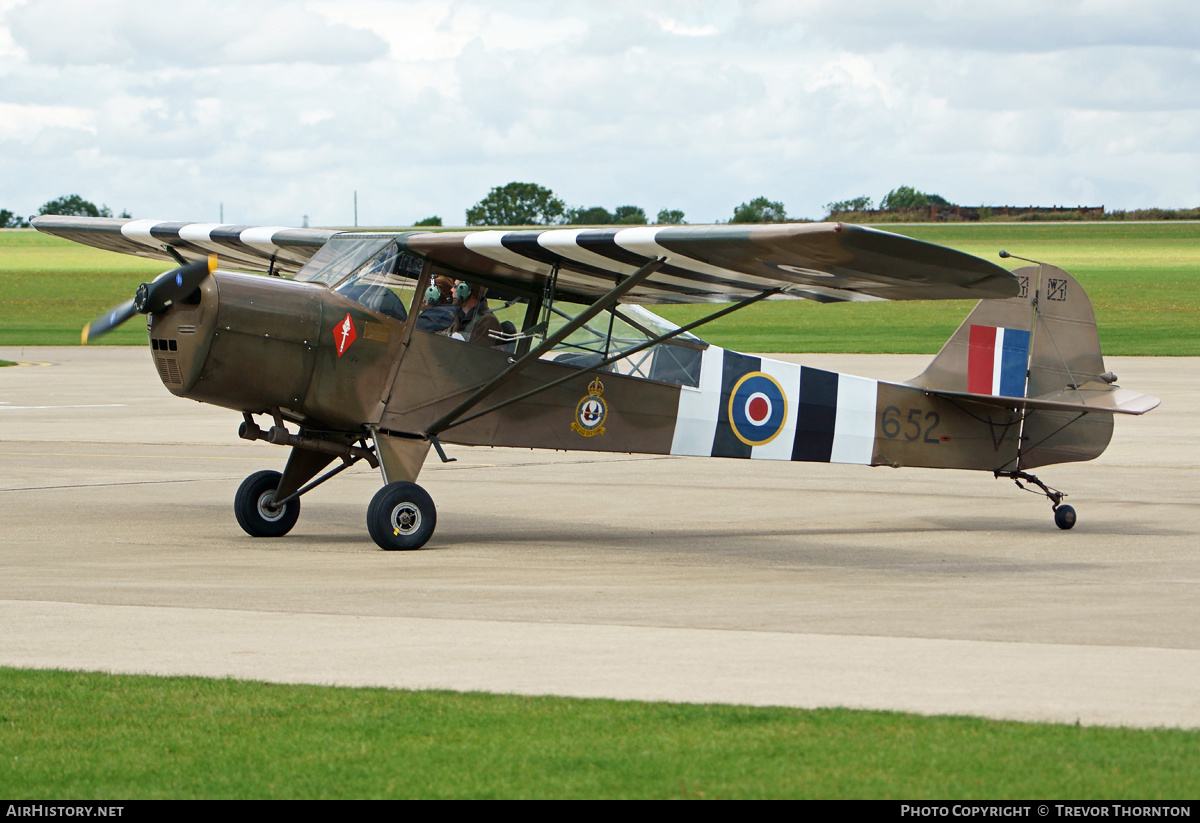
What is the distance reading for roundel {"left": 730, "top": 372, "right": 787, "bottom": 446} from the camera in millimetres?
13211

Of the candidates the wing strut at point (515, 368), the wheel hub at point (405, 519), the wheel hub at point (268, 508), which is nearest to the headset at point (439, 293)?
the wing strut at point (515, 368)

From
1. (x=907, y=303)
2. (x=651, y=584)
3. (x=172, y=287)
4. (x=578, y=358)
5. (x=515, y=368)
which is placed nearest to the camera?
(x=651, y=584)

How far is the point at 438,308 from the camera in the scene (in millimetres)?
12281

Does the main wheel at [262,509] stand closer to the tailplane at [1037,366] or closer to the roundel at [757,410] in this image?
the roundel at [757,410]

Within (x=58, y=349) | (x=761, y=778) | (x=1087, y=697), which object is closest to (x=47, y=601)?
(x=761, y=778)

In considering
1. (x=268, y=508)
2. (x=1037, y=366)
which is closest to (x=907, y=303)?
(x=1037, y=366)

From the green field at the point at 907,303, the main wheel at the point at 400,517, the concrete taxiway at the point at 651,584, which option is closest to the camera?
the concrete taxiway at the point at 651,584

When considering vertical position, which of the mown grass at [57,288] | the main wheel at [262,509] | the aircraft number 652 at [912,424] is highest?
the aircraft number 652 at [912,424]

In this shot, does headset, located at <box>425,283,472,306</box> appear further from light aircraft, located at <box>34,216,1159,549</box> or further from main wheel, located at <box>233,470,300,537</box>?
main wheel, located at <box>233,470,300,537</box>

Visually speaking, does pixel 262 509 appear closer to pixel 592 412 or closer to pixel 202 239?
pixel 592 412

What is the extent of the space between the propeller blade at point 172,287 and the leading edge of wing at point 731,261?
1829 mm

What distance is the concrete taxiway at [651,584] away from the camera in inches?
282

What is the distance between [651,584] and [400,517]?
2.52 meters

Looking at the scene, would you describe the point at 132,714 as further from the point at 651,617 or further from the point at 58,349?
the point at 58,349
